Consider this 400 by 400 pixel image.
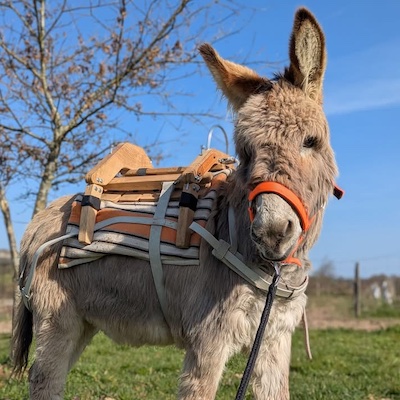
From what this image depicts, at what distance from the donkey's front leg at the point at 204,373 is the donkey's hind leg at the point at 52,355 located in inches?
37.2

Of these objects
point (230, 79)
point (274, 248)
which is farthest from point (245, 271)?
point (230, 79)

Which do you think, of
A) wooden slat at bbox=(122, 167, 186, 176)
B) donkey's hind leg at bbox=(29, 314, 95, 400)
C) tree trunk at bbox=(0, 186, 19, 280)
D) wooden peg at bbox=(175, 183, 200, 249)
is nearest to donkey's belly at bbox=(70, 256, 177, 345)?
donkey's hind leg at bbox=(29, 314, 95, 400)

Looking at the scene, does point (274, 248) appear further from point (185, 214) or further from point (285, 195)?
point (185, 214)

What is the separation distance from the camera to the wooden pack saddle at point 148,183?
306cm

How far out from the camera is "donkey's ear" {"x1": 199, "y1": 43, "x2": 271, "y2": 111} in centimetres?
285

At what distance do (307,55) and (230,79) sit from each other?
432mm

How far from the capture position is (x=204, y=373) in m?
2.66

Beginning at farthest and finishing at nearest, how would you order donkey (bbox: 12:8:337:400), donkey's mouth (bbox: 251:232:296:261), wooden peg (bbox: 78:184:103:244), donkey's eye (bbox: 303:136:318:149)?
wooden peg (bbox: 78:184:103:244) < donkey's eye (bbox: 303:136:318:149) < donkey (bbox: 12:8:337:400) < donkey's mouth (bbox: 251:232:296:261)

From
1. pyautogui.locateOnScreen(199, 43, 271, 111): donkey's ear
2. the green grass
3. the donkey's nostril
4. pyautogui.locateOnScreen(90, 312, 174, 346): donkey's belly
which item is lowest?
the green grass

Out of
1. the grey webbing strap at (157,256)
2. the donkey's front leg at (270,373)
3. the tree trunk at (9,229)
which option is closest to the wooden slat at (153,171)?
the grey webbing strap at (157,256)

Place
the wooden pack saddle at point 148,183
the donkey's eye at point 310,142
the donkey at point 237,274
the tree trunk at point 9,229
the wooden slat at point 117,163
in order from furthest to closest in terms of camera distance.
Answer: the tree trunk at point 9,229
the wooden slat at point 117,163
the wooden pack saddle at point 148,183
the donkey's eye at point 310,142
the donkey at point 237,274

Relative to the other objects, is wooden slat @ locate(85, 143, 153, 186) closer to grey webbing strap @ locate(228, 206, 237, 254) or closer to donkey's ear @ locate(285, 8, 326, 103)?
grey webbing strap @ locate(228, 206, 237, 254)

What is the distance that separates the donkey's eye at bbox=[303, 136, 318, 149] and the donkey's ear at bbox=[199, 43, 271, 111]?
19.2 inches

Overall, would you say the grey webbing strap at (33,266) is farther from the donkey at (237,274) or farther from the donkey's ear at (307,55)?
the donkey's ear at (307,55)
